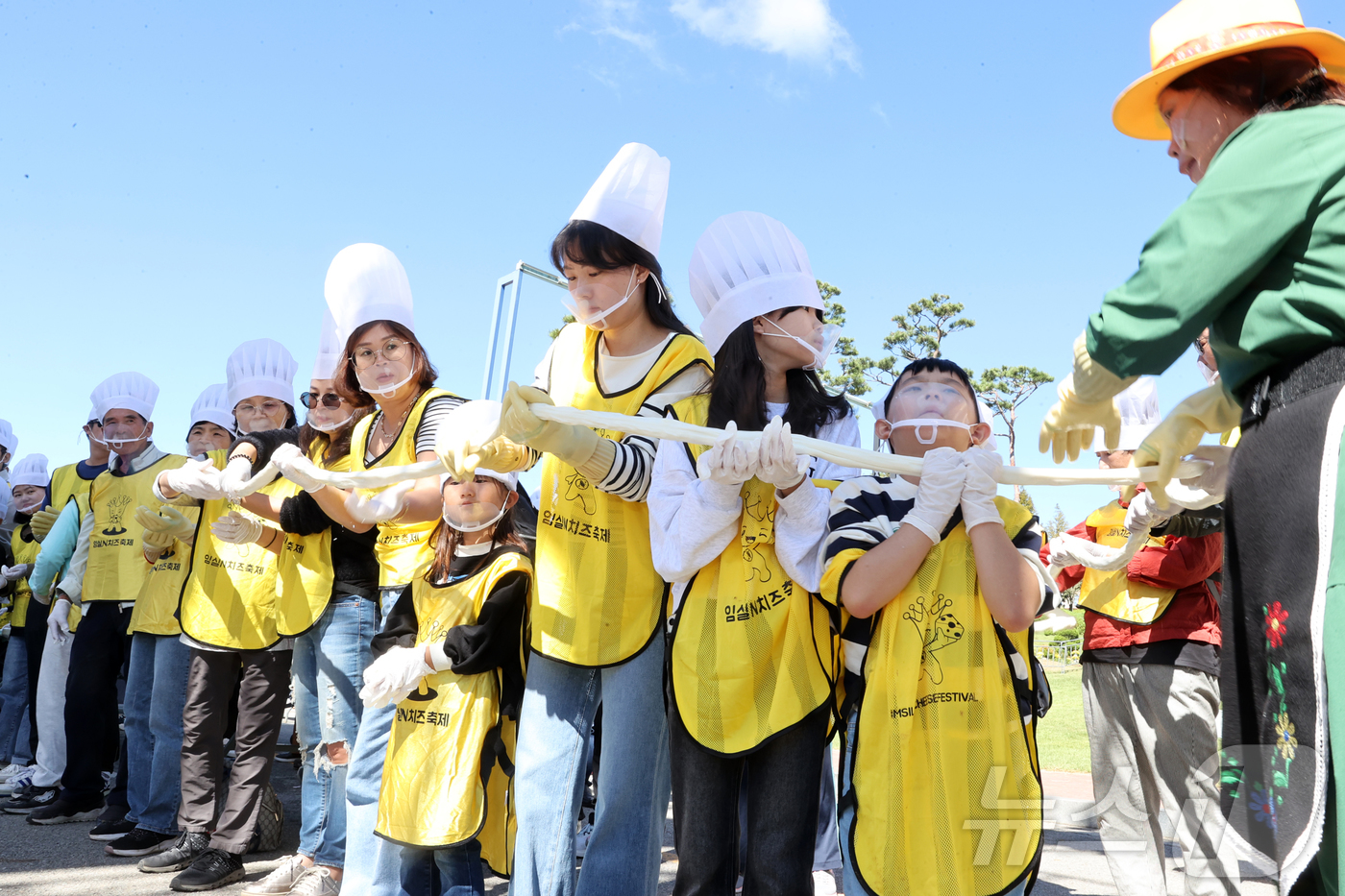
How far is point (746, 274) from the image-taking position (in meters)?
2.87

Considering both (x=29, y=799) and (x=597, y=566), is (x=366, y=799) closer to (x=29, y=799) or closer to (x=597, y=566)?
(x=597, y=566)

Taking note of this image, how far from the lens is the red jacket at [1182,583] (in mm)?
3914

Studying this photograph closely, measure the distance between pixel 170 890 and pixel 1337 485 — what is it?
14.4 feet

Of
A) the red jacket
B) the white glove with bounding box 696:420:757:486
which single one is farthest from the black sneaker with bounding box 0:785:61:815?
the red jacket

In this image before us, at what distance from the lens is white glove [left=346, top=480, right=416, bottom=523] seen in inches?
133

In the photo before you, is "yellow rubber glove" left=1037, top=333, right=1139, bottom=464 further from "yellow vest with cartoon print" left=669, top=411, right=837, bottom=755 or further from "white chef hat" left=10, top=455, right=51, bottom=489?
"white chef hat" left=10, top=455, right=51, bottom=489

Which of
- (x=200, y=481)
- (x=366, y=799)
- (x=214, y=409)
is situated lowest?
(x=366, y=799)

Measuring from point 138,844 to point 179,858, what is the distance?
482 mm

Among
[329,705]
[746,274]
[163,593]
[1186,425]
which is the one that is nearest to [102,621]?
[163,593]

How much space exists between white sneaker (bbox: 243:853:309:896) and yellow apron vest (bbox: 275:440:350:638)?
3.06 feet

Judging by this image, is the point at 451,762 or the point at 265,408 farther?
the point at 265,408

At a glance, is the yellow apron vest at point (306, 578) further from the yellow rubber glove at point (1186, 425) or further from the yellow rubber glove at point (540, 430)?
the yellow rubber glove at point (1186, 425)

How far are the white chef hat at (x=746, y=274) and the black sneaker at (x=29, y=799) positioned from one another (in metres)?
5.17

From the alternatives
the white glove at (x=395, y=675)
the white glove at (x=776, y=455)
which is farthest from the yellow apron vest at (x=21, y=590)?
the white glove at (x=776, y=455)
